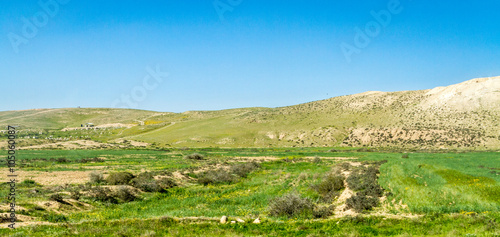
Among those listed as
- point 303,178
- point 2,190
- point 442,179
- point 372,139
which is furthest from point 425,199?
point 372,139

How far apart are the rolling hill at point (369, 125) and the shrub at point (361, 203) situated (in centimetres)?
7112

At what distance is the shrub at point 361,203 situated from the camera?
18158mm

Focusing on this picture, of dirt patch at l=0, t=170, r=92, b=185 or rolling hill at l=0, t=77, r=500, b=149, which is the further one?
rolling hill at l=0, t=77, r=500, b=149

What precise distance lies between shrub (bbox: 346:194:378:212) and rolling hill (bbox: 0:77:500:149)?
71118mm

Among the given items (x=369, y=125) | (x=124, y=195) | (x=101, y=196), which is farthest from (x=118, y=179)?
(x=369, y=125)

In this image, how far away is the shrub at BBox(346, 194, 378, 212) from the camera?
1816 centimetres

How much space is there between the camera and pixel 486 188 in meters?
20.2

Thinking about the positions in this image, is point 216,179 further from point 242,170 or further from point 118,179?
point 118,179

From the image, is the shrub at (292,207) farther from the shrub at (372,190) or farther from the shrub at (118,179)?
the shrub at (118,179)

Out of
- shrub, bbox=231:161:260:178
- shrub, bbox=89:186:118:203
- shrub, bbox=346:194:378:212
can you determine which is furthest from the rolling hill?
shrub, bbox=89:186:118:203

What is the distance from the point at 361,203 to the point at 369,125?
299ft

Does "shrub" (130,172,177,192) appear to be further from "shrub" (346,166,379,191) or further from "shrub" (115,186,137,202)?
"shrub" (346,166,379,191)

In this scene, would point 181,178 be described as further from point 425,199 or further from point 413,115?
point 413,115

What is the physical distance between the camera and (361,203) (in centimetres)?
1844
